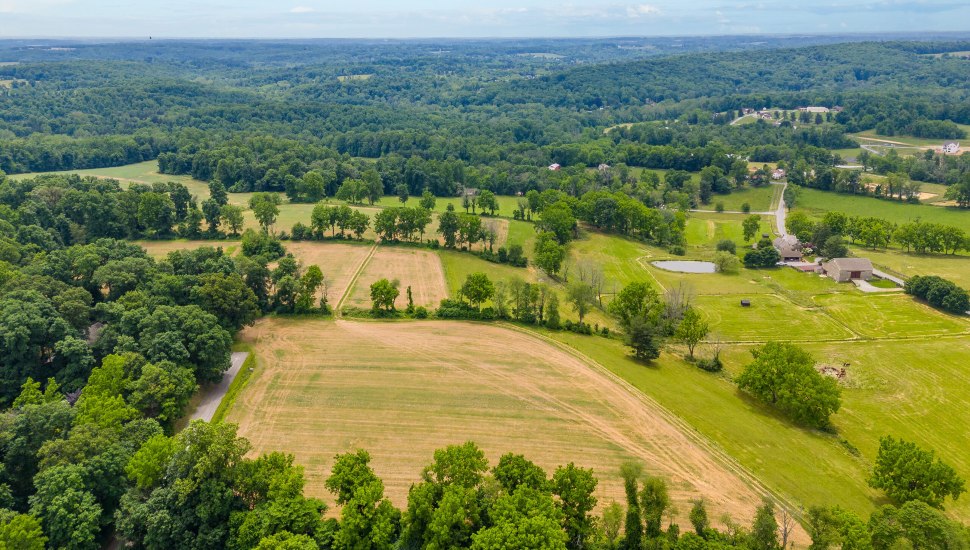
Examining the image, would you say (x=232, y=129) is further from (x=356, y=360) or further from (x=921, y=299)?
(x=921, y=299)

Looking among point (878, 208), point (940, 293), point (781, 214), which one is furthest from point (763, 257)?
point (878, 208)

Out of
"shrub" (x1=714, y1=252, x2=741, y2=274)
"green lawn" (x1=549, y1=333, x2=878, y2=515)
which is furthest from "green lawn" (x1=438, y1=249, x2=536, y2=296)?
"shrub" (x1=714, y1=252, x2=741, y2=274)

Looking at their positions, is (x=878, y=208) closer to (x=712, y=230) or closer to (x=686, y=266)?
(x=712, y=230)

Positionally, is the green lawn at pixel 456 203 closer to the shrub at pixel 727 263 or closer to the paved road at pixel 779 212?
the paved road at pixel 779 212

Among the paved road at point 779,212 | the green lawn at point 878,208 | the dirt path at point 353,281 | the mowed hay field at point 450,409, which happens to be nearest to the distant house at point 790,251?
the paved road at point 779,212

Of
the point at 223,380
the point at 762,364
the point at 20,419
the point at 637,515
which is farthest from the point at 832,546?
the point at 20,419

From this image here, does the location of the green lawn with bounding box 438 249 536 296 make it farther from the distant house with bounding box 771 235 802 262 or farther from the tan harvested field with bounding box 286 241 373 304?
the distant house with bounding box 771 235 802 262
